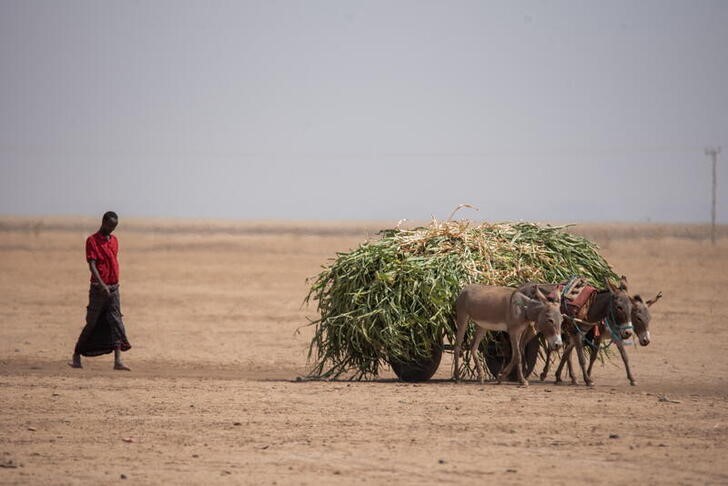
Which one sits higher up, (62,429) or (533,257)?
(533,257)

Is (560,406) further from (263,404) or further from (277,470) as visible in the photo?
(277,470)

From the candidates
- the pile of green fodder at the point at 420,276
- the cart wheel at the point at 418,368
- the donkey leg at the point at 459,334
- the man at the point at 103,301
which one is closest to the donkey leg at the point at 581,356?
the pile of green fodder at the point at 420,276

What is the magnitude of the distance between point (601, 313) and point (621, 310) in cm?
33

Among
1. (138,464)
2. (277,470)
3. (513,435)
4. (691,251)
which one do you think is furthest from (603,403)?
(691,251)

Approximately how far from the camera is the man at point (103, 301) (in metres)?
14.9

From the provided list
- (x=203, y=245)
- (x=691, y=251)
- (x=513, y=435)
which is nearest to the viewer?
(x=513, y=435)

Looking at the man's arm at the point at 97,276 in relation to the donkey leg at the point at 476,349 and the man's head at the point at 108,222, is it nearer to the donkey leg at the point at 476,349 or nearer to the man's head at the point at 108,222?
the man's head at the point at 108,222

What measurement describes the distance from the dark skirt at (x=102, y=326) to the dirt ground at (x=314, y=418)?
39 centimetres

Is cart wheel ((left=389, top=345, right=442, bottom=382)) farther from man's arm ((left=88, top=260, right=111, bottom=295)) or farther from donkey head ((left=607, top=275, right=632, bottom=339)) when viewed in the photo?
man's arm ((left=88, top=260, right=111, bottom=295))

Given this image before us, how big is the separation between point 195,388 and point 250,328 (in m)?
8.78

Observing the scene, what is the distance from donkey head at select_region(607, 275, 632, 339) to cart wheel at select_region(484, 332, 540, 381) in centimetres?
147

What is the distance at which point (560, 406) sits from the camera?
12266mm

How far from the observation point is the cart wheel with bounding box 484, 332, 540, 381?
14.5 meters

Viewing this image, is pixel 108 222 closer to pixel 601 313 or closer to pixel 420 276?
pixel 420 276
